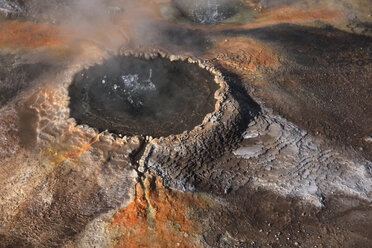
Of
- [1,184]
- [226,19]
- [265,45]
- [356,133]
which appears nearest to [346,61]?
[265,45]

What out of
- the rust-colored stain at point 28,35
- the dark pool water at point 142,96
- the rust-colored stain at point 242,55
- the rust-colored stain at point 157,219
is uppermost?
the rust-colored stain at point 28,35

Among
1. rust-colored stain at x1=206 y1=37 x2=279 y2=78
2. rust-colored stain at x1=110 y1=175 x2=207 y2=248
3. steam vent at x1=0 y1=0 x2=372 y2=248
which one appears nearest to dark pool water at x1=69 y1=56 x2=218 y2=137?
steam vent at x1=0 y1=0 x2=372 y2=248

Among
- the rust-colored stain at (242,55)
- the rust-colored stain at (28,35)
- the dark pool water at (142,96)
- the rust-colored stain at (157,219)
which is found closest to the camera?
the rust-colored stain at (157,219)

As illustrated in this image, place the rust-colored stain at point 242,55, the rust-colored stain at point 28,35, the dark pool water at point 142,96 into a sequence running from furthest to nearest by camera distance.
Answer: the rust-colored stain at point 28,35 < the rust-colored stain at point 242,55 < the dark pool water at point 142,96

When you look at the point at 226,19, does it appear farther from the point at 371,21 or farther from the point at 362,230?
the point at 362,230

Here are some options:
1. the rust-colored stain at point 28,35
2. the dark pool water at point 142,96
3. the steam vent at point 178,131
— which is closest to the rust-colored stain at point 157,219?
the steam vent at point 178,131

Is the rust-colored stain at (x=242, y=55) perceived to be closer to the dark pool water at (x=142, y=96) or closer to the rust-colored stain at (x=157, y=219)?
the dark pool water at (x=142, y=96)

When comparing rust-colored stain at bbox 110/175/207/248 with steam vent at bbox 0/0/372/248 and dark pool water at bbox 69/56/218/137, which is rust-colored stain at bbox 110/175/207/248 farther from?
dark pool water at bbox 69/56/218/137
